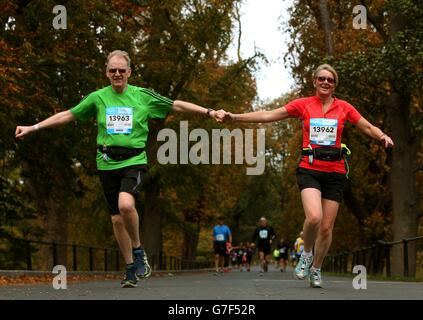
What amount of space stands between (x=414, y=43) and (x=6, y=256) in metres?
13.1

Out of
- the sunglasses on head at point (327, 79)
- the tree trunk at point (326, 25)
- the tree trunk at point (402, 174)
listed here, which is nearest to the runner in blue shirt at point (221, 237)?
the tree trunk at point (402, 174)

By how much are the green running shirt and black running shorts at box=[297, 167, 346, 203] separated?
1.69 m

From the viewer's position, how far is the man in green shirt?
927 centimetres

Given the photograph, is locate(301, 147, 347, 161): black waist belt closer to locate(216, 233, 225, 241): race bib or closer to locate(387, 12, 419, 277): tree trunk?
locate(387, 12, 419, 277): tree trunk

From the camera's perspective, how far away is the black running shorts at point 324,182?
9.65 m

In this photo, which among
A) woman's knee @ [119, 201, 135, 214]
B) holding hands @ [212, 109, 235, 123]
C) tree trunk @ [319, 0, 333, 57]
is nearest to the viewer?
woman's knee @ [119, 201, 135, 214]

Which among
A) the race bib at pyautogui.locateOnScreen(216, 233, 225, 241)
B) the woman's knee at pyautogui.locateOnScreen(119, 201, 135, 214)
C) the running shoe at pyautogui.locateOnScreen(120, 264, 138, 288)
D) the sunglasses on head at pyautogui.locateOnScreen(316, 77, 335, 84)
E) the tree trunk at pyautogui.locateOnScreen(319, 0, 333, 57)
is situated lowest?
the running shoe at pyautogui.locateOnScreen(120, 264, 138, 288)

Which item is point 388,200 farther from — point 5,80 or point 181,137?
point 5,80

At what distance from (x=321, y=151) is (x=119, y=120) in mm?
2233

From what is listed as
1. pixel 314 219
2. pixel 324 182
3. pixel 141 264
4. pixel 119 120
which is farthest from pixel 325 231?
pixel 119 120

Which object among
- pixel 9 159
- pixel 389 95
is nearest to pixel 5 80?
pixel 9 159

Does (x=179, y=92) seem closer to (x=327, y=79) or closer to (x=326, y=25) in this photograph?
(x=326, y=25)

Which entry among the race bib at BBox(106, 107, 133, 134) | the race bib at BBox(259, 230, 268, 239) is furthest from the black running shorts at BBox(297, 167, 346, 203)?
the race bib at BBox(259, 230, 268, 239)

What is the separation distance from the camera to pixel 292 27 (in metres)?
31.9
